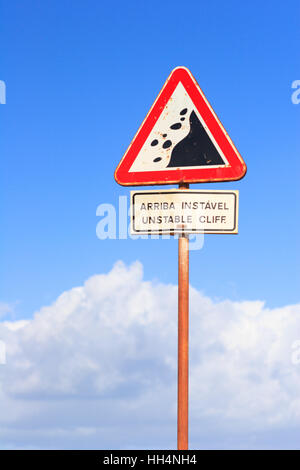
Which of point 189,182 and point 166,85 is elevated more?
point 166,85

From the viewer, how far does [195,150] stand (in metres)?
3.46

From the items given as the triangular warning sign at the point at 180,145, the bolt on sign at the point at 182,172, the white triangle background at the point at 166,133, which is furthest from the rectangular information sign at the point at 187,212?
the white triangle background at the point at 166,133

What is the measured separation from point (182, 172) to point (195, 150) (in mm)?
163

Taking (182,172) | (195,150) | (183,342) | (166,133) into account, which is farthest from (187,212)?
(183,342)

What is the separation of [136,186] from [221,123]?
67 centimetres

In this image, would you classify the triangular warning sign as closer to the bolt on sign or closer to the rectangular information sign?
the bolt on sign

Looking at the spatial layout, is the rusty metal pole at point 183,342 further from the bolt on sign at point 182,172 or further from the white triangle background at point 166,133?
the white triangle background at point 166,133

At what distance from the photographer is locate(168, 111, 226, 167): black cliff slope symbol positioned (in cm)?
343

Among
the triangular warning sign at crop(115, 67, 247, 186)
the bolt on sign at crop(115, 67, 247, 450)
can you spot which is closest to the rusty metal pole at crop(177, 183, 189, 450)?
the bolt on sign at crop(115, 67, 247, 450)

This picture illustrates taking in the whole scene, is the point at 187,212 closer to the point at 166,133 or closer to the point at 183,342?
the point at 166,133

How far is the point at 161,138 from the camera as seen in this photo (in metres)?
3.54
